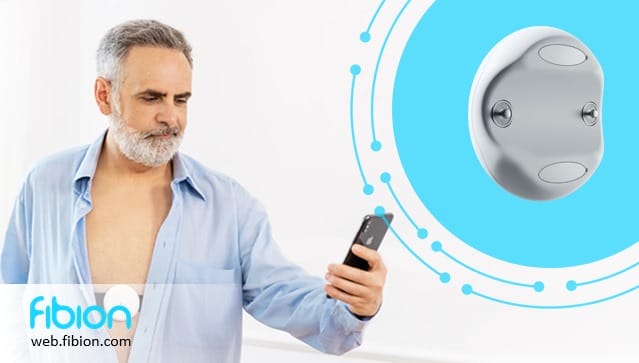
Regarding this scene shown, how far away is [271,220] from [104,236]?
0.21 meters

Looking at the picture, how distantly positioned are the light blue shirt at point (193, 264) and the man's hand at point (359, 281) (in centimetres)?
19

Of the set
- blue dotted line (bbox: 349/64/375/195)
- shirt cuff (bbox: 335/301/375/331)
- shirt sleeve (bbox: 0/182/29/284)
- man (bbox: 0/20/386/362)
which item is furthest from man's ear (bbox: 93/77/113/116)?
shirt cuff (bbox: 335/301/375/331)

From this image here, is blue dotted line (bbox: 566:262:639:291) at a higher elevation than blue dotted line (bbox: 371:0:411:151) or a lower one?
lower

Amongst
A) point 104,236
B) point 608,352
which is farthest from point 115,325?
point 608,352

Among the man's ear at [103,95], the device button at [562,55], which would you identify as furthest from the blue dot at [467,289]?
the man's ear at [103,95]

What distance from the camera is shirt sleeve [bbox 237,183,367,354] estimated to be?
917mm

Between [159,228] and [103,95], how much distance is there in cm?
19

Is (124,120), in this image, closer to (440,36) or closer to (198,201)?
(198,201)

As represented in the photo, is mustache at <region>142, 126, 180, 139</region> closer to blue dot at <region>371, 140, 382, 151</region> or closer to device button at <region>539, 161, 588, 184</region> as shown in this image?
blue dot at <region>371, 140, 382, 151</region>

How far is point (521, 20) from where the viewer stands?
859mm

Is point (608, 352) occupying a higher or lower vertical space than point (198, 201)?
lower

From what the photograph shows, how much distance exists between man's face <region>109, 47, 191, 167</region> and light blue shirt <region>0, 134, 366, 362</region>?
0.04m

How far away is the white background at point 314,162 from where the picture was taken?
1045 mm

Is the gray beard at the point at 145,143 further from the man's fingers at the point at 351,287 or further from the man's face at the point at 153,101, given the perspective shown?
the man's fingers at the point at 351,287
